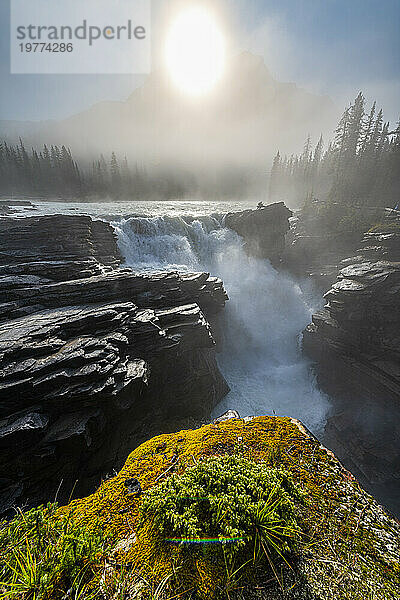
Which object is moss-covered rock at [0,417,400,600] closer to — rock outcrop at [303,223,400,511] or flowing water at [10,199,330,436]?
flowing water at [10,199,330,436]

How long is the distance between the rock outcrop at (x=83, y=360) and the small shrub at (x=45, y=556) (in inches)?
202

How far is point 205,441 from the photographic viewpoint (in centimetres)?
340

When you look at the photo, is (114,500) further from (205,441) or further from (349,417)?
(349,417)

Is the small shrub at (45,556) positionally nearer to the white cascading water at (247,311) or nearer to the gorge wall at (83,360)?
the gorge wall at (83,360)

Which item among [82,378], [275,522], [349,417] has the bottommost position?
[349,417]

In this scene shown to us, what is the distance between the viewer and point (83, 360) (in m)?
9.48

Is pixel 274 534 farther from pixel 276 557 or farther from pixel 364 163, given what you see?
pixel 364 163

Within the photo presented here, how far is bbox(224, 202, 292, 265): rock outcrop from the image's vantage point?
101 feet

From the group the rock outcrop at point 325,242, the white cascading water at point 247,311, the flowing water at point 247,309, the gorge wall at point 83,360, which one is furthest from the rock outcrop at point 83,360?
the rock outcrop at point 325,242

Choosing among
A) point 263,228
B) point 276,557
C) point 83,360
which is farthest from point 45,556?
point 263,228

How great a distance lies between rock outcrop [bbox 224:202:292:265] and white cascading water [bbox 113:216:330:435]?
51.0 inches

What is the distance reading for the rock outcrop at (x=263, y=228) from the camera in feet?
101

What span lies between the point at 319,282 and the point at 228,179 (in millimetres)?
131486

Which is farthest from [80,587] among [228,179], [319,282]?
[228,179]
